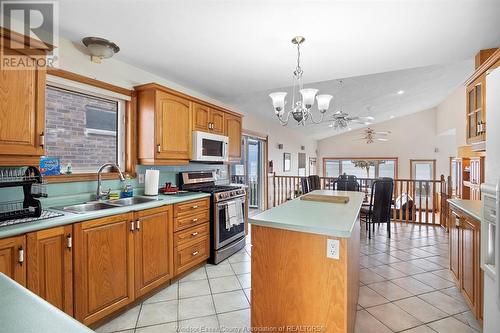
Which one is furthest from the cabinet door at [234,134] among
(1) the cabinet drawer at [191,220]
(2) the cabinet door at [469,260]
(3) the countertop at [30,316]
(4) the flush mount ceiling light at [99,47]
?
(3) the countertop at [30,316]

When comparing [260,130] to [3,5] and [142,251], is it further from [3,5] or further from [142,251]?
[3,5]

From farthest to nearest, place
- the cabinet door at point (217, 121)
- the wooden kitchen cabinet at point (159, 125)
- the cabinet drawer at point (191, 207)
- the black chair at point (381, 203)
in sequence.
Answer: the black chair at point (381, 203) → the cabinet door at point (217, 121) → the wooden kitchen cabinet at point (159, 125) → the cabinet drawer at point (191, 207)

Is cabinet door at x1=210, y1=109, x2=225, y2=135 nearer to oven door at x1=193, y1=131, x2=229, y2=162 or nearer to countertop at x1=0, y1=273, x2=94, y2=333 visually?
oven door at x1=193, y1=131, x2=229, y2=162

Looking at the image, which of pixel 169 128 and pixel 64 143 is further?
pixel 169 128

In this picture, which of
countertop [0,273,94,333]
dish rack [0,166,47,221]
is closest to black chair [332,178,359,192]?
dish rack [0,166,47,221]

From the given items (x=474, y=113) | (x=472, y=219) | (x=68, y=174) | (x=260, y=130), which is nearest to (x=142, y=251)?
(x=68, y=174)

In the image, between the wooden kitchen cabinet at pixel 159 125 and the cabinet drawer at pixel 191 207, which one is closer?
the cabinet drawer at pixel 191 207

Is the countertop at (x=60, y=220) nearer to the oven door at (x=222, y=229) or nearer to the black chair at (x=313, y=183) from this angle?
the oven door at (x=222, y=229)

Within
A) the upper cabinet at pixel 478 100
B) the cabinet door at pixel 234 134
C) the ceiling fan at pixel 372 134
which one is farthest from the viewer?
the ceiling fan at pixel 372 134

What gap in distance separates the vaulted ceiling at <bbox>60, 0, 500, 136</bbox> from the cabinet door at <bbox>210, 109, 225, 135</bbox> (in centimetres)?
52

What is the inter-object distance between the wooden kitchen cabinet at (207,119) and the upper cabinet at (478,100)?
9.78ft

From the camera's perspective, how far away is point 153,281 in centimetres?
239

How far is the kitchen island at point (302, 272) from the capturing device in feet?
4.69

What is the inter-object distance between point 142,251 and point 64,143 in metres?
1.24
